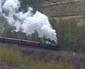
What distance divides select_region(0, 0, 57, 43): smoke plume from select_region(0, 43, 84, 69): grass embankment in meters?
1.61

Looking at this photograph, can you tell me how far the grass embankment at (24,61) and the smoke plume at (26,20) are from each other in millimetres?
1609

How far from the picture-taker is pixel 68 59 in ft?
27.1

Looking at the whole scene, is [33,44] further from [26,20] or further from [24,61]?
[26,20]

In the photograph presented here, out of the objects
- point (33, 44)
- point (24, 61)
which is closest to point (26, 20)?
point (33, 44)

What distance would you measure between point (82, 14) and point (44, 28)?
4.87 ft

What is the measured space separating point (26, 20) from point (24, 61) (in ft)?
11.0

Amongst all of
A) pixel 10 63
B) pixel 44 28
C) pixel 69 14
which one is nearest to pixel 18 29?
pixel 44 28

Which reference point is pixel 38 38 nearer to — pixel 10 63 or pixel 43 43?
pixel 43 43

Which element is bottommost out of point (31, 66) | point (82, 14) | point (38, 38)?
point (31, 66)

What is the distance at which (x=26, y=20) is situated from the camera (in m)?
11.6

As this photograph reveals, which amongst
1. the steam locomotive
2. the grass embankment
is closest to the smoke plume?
the steam locomotive

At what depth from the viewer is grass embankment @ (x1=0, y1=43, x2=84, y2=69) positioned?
7945 millimetres

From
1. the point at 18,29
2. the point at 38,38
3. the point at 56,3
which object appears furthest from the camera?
the point at 56,3

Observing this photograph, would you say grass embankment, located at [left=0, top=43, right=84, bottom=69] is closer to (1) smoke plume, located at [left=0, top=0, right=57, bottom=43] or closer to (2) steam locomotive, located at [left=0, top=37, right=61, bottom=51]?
(2) steam locomotive, located at [left=0, top=37, right=61, bottom=51]
